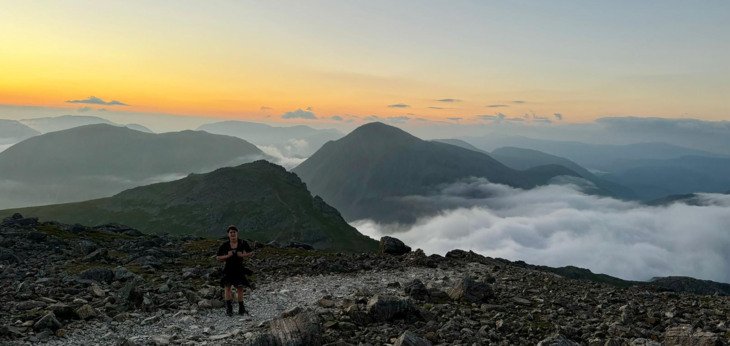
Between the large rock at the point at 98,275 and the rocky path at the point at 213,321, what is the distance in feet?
29.1

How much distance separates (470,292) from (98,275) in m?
22.2

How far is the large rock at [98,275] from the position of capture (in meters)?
26.0

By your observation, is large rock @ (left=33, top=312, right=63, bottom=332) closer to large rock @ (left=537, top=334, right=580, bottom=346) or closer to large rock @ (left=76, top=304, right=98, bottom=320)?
large rock @ (left=76, top=304, right=98, bottom=320)

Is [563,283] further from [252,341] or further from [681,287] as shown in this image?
[681,287]

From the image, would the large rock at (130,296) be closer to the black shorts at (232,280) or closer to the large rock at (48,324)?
the large rock at (48,324)

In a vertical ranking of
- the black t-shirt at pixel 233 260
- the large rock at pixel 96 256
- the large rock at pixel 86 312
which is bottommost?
the large rock at pixel 96 256

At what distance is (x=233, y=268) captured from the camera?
2105 centimetres

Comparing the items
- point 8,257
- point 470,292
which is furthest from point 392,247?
point 8,257

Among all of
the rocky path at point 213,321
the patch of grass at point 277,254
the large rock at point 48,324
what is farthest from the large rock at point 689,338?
the patch of grass at point 277,254

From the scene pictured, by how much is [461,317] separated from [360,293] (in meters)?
6.35

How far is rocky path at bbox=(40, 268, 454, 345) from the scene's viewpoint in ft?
53.6

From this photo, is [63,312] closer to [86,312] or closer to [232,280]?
[86,312]

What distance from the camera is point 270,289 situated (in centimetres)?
2694

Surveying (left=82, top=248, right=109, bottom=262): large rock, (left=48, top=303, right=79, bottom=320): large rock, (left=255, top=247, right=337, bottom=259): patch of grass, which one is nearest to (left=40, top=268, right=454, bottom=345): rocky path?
(left=48, top=303, right=79, bottom=320): large rock
